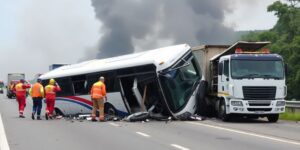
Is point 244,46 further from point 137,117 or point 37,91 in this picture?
point 37,91

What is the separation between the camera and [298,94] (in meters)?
58.1

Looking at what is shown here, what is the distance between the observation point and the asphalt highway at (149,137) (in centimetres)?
1235

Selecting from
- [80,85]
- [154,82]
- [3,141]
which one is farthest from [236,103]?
[3,141]

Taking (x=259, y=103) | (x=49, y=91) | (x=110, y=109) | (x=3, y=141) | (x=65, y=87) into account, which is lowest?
(x=3, y=141)

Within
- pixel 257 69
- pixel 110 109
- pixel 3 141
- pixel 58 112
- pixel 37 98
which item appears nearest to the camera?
pixel 3 141

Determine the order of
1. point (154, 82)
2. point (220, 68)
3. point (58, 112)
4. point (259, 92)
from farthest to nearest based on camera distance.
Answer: point (58, 112) < point (220, 68) < point (154, 82) < point (259, 92)

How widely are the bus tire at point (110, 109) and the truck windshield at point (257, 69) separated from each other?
16.0 feet

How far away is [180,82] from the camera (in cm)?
2055

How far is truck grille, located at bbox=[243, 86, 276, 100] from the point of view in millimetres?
19828

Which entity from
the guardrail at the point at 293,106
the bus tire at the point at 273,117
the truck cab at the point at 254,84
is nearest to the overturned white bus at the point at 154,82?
the truck cab at the point at 254,84

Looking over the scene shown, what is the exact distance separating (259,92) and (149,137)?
6796 millimetres

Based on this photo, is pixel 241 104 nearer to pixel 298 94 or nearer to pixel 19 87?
pixel 19 87

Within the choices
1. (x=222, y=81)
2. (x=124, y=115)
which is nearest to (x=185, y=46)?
(x=222, y=81)

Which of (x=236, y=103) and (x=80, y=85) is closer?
(x=236, y=103)
